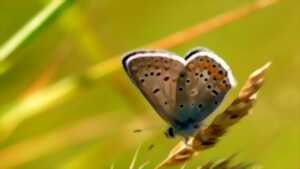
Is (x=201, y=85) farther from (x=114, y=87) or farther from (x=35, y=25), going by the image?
(x=114, y=87)

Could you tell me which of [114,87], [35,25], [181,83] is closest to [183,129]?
[181,83]

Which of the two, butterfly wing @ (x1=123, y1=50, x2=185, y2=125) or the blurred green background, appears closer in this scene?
butterfly wing @ (x1=123, y1=50, x2=185, y2=125)

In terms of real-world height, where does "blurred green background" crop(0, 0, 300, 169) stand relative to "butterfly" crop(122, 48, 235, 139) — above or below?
above

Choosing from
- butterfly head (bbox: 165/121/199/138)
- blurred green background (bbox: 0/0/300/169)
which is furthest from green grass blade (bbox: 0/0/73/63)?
butterfly head (bbox: 165/121/199/138)

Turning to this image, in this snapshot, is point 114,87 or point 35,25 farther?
point 114,87

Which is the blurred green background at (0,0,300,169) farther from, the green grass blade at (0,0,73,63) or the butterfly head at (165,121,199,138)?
the butterfly head at (165,121,199,138)

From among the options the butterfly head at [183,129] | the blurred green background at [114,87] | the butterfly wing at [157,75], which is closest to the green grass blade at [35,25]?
the blurred green background at [114,87]

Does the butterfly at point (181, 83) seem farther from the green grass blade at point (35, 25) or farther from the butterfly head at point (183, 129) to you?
the green grass blade at point (35, 25)
